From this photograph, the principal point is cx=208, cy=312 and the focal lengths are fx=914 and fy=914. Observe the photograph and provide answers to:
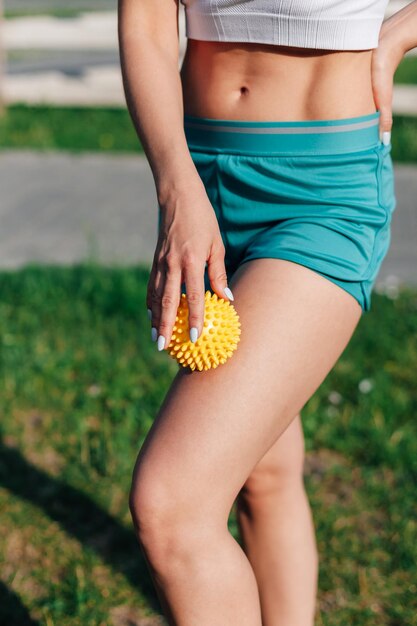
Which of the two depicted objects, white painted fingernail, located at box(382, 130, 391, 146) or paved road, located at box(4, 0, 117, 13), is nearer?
white painted fingernail, located at box(382, 130, 391, 146)

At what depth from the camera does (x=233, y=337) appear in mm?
1427

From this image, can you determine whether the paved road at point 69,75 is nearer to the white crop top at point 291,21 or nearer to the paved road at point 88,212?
the paved road at point 88,212

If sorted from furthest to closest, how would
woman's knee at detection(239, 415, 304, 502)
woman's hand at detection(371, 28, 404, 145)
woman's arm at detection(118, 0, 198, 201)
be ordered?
woman's knee at detection(239, 415, 304, 502)
woman's hand at detection(371, 28, 404, 145)
woman's arm at detection(118, 0, 198, 201)

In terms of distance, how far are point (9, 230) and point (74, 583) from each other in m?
2.86

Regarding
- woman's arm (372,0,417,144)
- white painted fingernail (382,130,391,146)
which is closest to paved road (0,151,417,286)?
woman's arm (372,0,417,144)

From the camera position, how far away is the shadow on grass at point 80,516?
2562mm

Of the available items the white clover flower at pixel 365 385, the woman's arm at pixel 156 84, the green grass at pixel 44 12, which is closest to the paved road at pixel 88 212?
the white clover flower at pixel 365 385

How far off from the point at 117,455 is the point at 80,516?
0.87 ft

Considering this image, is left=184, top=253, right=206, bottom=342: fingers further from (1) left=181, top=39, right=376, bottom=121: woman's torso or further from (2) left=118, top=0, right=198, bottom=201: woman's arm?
(1) left=181, top=39, right=376, bottom=121: woman's torso

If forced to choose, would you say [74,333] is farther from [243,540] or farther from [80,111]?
[80,111]

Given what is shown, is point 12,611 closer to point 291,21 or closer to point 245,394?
point 245,394

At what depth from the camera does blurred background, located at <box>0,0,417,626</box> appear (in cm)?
246

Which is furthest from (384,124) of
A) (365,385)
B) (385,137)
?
(365,385)

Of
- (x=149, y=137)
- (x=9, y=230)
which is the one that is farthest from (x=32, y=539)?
(x=9, y=230)
